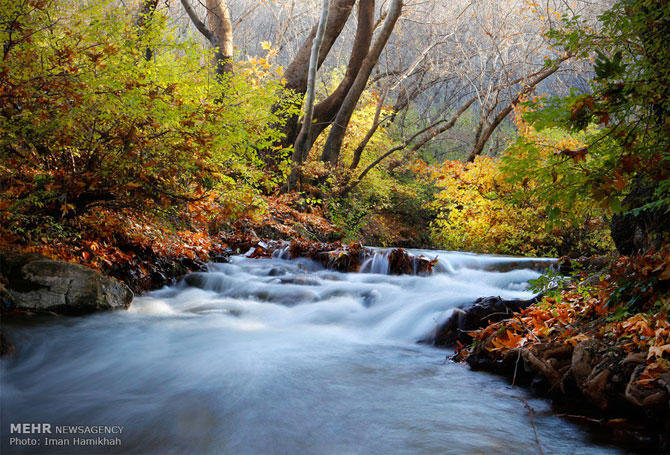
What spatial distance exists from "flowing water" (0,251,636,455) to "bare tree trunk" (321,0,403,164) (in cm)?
759

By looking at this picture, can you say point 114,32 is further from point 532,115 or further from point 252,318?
point 532,115

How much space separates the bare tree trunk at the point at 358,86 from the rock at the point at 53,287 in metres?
8.90

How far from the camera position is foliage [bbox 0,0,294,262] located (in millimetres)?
4008

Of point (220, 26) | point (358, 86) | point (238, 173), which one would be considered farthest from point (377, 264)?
point (220, 26)

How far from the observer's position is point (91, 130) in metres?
4.39

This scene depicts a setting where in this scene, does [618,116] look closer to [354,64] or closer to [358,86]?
[358,86]

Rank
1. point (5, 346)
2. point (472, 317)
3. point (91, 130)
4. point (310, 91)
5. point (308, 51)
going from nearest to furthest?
point (5, 346) → point (91, 130) → point (472, 317) → point (310, 91) → point (308, 51)

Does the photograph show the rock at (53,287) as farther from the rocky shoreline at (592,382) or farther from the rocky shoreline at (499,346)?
the rocky shoreline at (592,382)

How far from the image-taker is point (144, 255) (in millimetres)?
6434

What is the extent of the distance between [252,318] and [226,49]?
8.94 metres

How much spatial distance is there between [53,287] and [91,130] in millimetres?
1656

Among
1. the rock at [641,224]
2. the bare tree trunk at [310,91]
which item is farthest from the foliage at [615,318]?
the bare tree trunk at [310,91]

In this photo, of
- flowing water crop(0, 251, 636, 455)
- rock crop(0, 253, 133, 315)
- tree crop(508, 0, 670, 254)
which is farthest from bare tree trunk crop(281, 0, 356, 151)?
tree crop(508, 0, 670, 254)

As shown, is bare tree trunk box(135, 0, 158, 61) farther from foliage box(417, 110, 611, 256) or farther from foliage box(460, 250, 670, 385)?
foliage box(417, 110, 611, 256)
